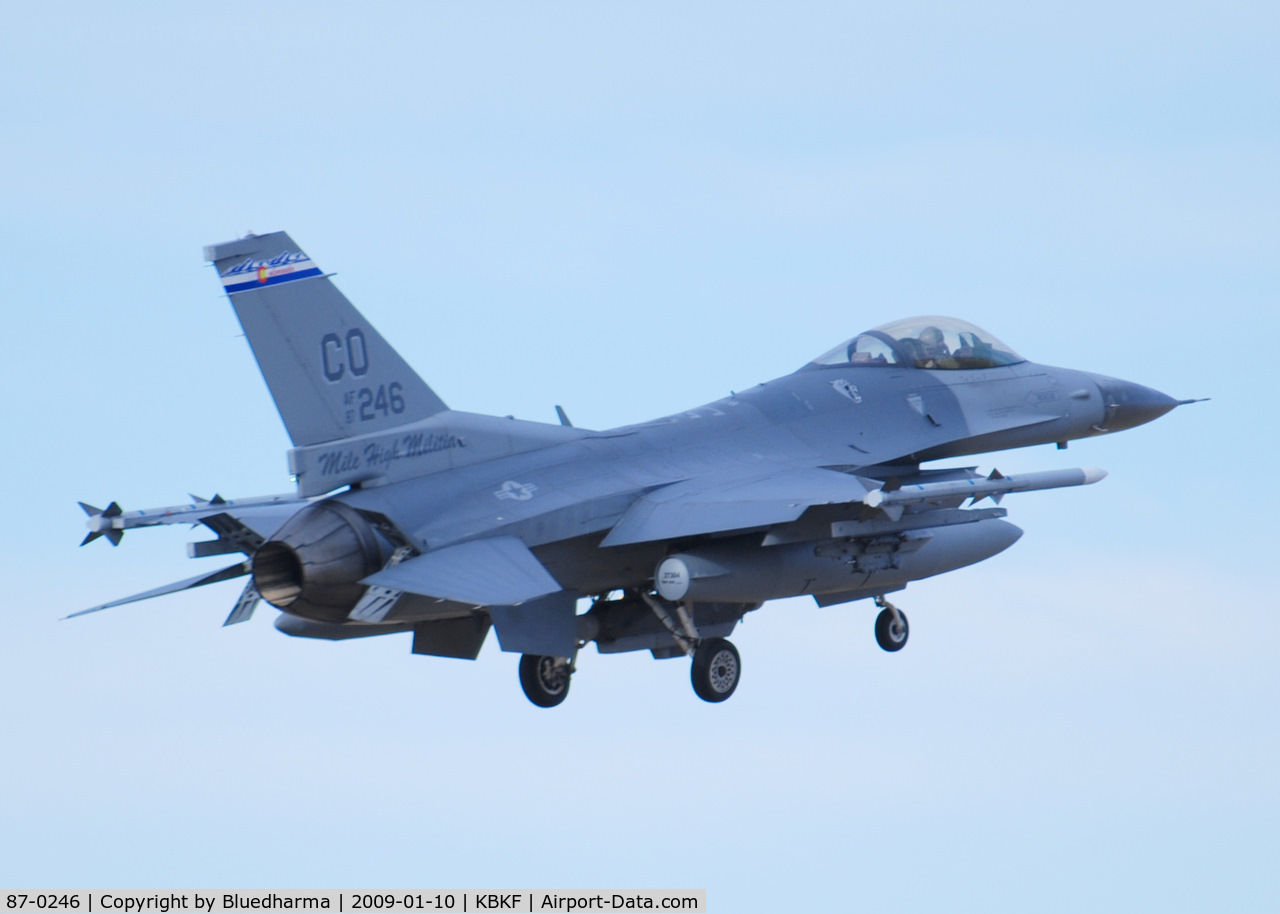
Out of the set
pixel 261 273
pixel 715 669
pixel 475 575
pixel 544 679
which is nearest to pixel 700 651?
pixel 715 669

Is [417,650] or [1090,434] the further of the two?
[1090,434]

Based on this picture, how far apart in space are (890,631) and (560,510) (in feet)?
14.8

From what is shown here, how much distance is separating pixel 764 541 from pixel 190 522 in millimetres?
4965

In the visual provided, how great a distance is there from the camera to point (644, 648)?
16859mm

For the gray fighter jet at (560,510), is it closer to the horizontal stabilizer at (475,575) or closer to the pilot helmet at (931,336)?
the horizontal stabilizer at (475,575)

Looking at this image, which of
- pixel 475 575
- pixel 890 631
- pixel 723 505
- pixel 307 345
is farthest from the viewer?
pixel 890 631

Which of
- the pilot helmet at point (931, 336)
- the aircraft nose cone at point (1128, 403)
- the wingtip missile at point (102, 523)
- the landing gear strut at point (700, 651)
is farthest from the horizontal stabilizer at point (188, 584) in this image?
the aircraft nose cone at point (1128, 403)

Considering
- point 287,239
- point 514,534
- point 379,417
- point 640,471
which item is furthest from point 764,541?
point 287,239

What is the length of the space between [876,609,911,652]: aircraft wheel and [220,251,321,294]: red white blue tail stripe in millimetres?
6772

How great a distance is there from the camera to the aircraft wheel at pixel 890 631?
18625 millimetres

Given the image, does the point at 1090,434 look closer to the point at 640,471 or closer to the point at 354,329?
the point at 640,471

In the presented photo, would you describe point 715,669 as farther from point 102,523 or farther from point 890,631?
point 102,523

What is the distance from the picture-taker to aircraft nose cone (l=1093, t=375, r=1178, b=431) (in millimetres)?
19969

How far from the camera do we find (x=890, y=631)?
18.6 metres
